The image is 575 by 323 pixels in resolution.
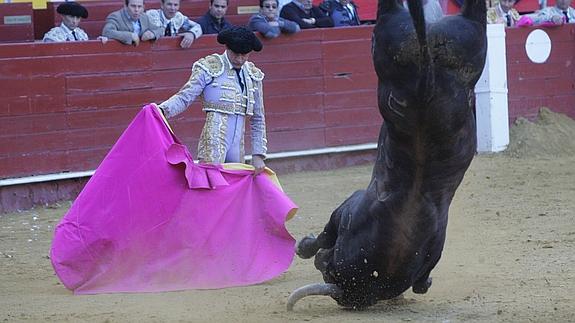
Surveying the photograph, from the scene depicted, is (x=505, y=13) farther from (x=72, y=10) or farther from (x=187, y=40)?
(x=72, y=10)

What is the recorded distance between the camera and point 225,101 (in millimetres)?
6137

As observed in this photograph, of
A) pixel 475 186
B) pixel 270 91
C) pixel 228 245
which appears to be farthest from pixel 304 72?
pixel 228 245

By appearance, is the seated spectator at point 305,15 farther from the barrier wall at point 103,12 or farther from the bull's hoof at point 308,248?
the bull's hoof at point 308,248

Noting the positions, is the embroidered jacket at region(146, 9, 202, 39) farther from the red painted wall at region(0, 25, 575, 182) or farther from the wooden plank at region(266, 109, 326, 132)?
the wooden plank at region(266, 109, 326, 132)

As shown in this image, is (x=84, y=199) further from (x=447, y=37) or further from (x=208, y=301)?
(x=447, y=37)

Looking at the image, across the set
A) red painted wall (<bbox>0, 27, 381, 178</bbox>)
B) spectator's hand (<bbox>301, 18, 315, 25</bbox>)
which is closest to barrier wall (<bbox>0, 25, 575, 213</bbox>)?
red painted wall (<bbox>0, 27, 381, 178</bbox>)

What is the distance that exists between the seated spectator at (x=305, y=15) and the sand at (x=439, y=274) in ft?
4.83

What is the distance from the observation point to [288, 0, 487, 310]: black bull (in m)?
4.05

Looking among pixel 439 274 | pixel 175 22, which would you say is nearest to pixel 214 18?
pixel 175 22

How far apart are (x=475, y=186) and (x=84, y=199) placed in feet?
13.3

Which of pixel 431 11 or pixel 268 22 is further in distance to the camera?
pixel 268 22

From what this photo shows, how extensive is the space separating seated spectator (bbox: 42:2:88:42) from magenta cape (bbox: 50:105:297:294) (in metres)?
2.87

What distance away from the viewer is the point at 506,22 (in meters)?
11.3

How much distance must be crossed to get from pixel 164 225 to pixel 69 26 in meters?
3.38
